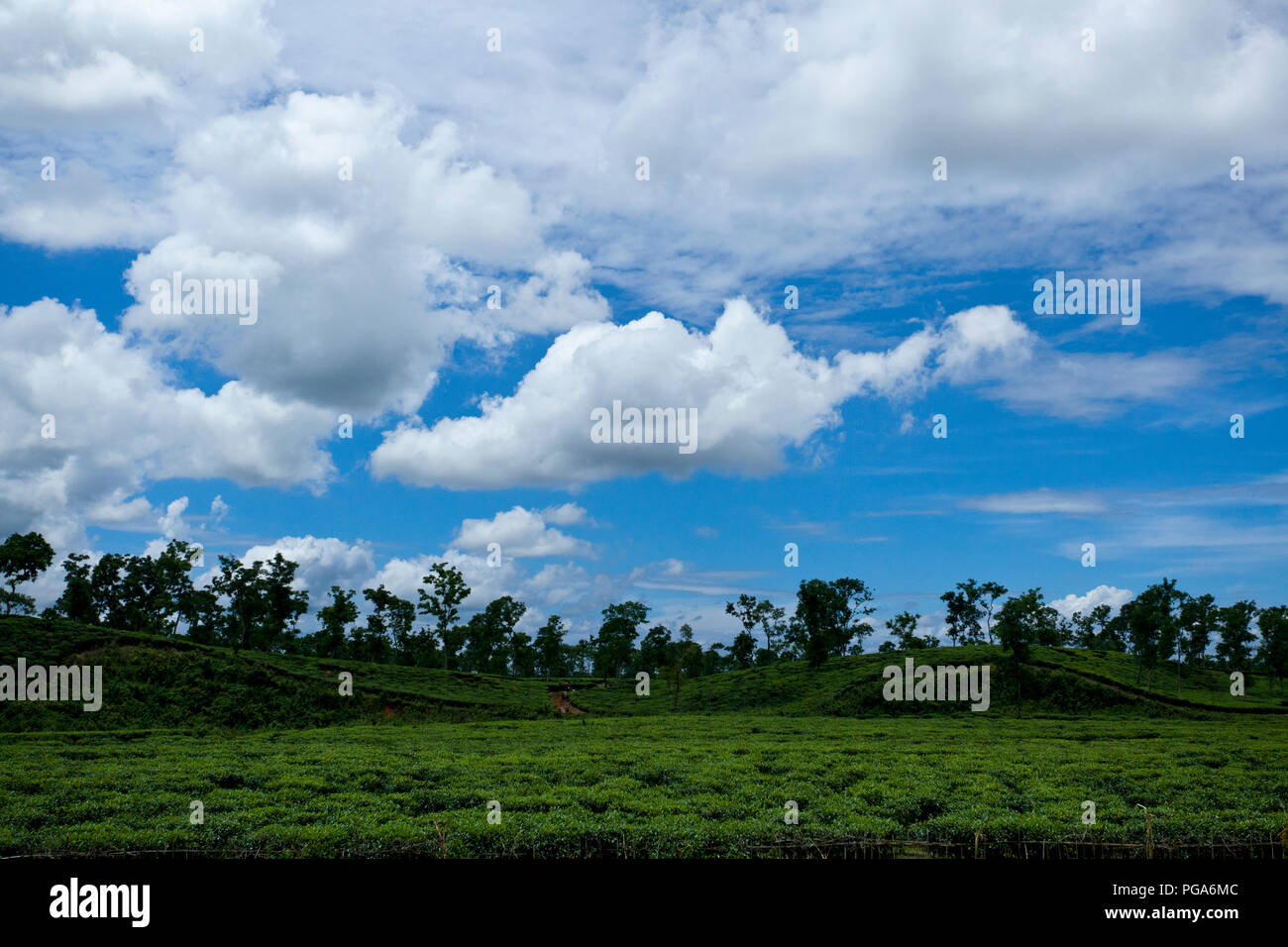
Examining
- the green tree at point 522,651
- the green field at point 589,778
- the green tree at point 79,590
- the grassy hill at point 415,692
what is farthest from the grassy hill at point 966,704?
the green tree at point 79,590

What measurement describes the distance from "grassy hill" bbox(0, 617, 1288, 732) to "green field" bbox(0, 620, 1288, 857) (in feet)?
1.29

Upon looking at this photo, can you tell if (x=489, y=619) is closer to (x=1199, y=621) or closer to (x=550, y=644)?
(x=550, y=644)

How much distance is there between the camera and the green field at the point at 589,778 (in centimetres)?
2123

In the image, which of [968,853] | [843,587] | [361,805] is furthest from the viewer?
[843,587]

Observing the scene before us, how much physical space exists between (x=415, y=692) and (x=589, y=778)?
52.9m

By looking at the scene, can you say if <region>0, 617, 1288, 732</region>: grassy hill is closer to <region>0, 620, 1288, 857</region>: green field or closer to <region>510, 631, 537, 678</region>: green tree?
<region>0, 620, 1288, 857</region>: green field

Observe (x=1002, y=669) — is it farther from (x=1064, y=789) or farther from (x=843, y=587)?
(x=1064, y=789)

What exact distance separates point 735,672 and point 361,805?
92523 millimetres

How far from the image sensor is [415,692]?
80.6 metres

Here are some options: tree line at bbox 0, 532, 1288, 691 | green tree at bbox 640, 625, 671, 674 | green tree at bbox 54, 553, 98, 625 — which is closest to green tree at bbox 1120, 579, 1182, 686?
tree line at bbox 0, 532, 1288, 691
